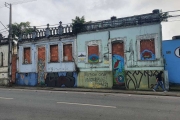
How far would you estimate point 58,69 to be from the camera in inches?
823

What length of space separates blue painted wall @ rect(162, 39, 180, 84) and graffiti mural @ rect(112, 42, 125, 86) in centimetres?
409

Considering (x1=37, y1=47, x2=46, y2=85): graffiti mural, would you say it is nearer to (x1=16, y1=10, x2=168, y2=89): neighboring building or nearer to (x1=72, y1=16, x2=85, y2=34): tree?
(x1=16, y1=10, x2=168, y2=89): neighboring building

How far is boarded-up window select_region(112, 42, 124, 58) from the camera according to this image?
17812 millimetres

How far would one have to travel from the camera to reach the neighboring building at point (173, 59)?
16688mm

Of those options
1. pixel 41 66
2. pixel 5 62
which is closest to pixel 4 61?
pixel 5 62

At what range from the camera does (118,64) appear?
17.8 m

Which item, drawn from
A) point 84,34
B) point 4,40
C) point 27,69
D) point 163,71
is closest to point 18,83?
point 27,69

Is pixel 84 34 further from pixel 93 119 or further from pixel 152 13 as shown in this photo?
pixel 93 119

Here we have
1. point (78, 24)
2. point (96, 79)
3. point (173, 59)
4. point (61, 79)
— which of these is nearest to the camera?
point (173, 59)

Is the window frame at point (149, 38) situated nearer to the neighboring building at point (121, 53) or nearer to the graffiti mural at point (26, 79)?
the neighboring building at point (121, 53)

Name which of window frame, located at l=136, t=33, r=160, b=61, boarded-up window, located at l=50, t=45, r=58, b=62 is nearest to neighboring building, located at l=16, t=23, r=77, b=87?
boarded-up window, located at l=50, t=45, r=58, b=62

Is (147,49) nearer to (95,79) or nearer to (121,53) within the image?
(121,53)

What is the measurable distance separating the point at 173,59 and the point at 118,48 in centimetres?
522

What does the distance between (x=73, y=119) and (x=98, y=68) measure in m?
12.6
